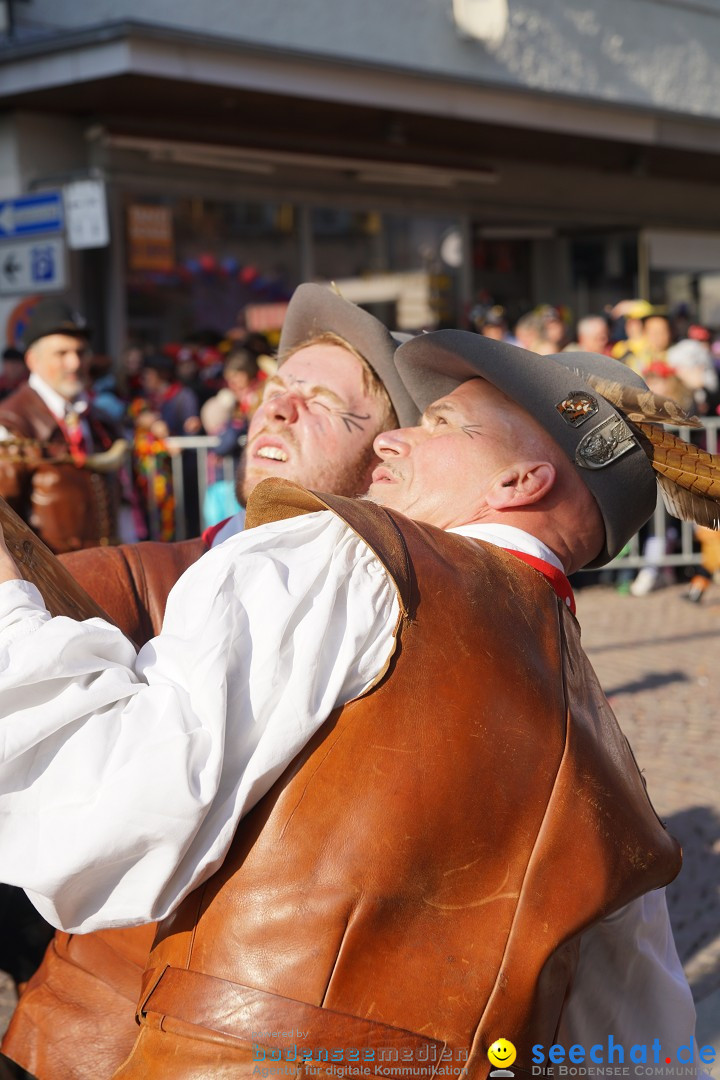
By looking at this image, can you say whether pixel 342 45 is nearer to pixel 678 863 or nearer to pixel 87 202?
pixel 87 202

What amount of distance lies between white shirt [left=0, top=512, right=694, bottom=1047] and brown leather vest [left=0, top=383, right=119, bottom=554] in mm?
4168

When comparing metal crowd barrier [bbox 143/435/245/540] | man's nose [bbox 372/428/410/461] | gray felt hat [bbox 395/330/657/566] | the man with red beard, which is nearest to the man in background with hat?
metal crowd barrier [bbox 143/435/245/540]

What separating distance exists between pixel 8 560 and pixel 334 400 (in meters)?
1.23

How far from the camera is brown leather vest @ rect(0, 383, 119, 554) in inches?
223

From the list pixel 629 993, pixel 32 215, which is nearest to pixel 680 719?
pixel 629 993

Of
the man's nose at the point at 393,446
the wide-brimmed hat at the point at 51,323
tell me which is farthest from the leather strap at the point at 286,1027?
the wide-brimmed hat at the point at 51,323

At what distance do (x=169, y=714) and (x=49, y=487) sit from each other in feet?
14.6

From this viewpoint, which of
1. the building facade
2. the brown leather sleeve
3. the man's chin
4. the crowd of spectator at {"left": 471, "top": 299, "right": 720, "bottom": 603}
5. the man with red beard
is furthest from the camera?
the building facade

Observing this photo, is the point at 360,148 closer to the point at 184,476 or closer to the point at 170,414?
the point at 170,414

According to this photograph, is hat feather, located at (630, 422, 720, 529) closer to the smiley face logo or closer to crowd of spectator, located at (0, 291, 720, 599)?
the smiley face logo

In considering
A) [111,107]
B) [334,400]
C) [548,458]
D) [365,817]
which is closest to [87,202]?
[111,107]

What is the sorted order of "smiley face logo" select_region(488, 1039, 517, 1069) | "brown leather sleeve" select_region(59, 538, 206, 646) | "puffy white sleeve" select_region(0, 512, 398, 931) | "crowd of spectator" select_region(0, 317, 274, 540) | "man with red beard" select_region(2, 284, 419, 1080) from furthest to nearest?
"crowd of spectator" select_region(0, 317, 274, 540) < "brown leather sleeve" select_region(59, 538, 206, 646) < "man with red beard" select_region(2, 284, 419, 1080) < "smiley face logo" select_region(488, 1039, 517, 1069) < "puffy white sleeve" select_region(0, 512, 398, 931)

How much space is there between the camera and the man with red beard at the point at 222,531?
2008 millimetres

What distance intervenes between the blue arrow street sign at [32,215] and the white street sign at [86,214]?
0.20 meters
